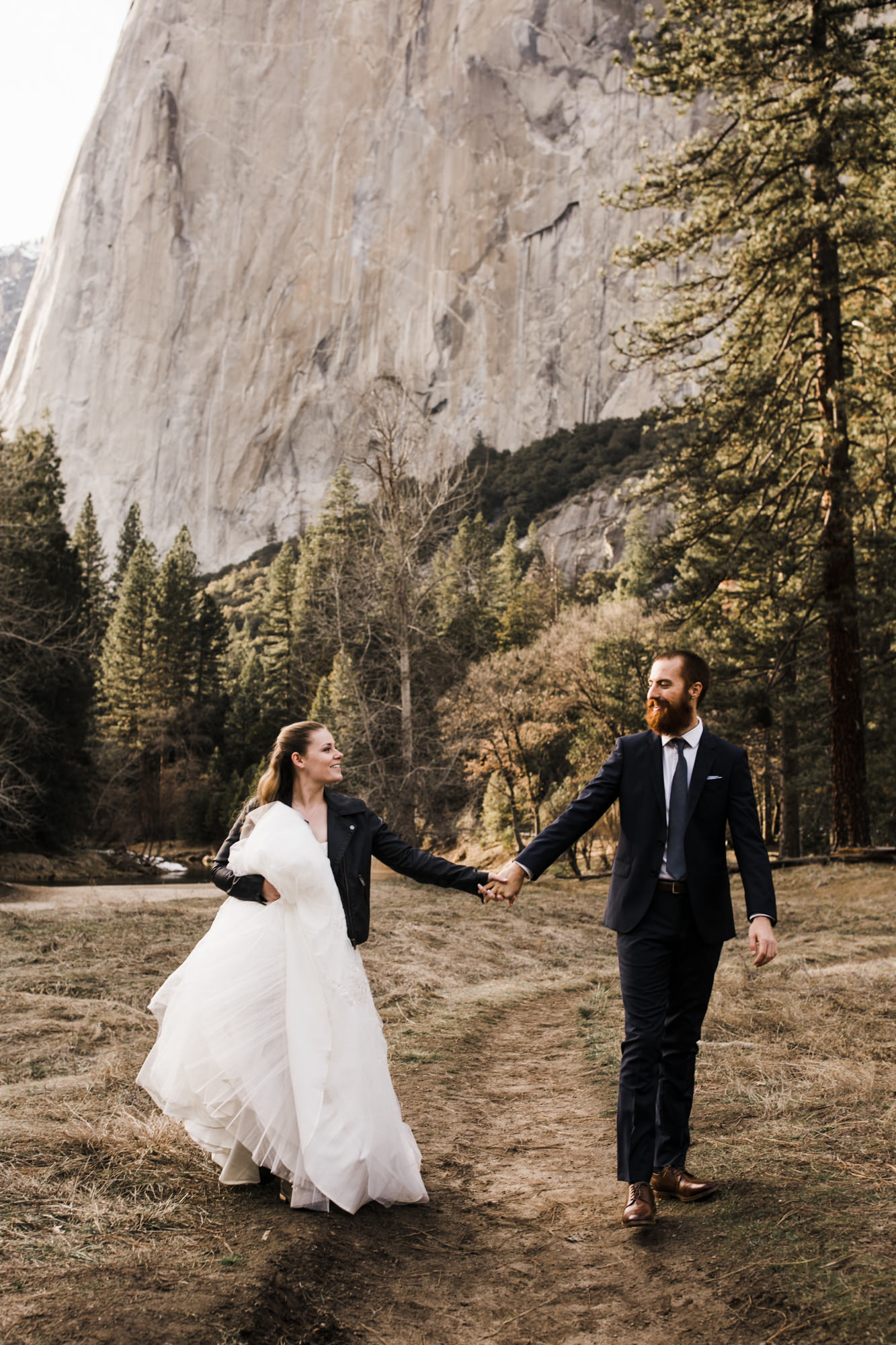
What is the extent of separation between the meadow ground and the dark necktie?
116 cm

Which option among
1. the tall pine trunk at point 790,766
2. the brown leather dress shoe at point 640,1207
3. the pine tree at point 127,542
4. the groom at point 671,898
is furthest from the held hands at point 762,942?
the pine tree at point 127,542

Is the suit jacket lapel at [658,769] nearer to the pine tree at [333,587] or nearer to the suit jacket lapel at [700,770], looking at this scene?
the suit jacket lapel at [700,770]

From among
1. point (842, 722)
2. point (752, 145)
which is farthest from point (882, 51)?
point (842, 722)

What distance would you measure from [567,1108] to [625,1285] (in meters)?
2.24

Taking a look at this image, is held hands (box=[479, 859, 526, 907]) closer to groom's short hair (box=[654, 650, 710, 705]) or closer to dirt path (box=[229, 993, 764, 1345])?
groom's short hair (box=[654, 650, 710, 705])

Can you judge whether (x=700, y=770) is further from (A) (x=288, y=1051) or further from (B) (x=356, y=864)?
(A) (x=288, y=1051)

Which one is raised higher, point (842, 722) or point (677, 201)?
point (677, 201)

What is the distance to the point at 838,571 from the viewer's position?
16406 mm

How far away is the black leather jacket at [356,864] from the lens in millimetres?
4027

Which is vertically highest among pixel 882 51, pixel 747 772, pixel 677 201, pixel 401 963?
pixel 882 51

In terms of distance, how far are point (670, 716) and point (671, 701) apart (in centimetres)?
6

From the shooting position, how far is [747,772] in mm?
4035

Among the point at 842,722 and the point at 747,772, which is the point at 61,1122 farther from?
the point at 842,722

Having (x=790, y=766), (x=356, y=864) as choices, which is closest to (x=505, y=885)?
(x=356, y=864)
